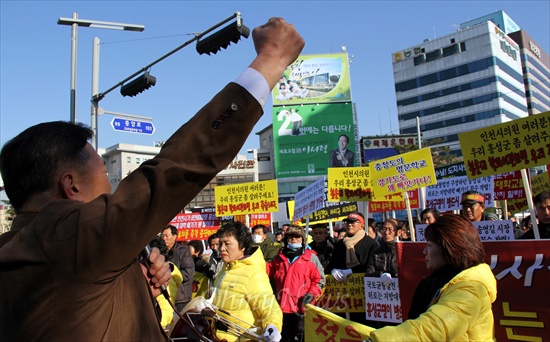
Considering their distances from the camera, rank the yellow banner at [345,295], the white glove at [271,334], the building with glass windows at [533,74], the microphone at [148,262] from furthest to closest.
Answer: the building with glass windows at [533,74] → the yellow banner at [345,295] → the white glove at [271,334] → the microphone at [148,262]

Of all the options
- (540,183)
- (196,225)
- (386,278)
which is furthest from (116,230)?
(196,225)

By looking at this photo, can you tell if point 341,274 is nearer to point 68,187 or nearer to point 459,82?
point 68,187

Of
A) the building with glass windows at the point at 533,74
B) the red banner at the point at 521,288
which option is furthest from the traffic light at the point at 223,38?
the building with glass windows at the point at 533,74

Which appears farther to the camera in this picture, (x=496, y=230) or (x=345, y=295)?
(x=345, y=295)

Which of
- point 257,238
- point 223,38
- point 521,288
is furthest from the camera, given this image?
point 257,238

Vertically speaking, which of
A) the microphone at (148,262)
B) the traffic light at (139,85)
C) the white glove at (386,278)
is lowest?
the white glove at (386,278)

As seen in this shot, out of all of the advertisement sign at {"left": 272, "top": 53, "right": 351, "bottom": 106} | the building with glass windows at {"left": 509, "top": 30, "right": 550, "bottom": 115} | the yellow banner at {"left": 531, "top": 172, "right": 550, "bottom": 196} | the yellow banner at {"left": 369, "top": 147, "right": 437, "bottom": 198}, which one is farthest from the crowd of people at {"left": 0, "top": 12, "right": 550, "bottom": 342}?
the building with glass windows at {"left": 509, "top": 30, "right": 550, "bottom": 115}

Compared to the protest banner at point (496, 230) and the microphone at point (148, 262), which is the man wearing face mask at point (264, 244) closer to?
the protest banner at point (496, 230)

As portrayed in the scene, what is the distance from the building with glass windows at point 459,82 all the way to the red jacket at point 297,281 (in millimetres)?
86040

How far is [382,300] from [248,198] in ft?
23.5

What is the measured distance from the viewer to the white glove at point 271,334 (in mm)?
3916

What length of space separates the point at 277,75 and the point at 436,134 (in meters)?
99.1

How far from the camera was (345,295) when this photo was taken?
7.59 m

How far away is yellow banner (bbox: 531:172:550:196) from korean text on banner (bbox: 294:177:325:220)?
461 cm
